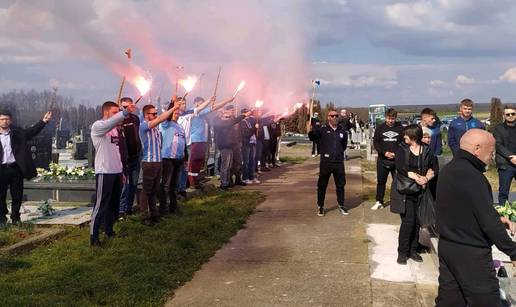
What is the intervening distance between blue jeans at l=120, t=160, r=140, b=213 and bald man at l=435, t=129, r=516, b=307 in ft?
18.9

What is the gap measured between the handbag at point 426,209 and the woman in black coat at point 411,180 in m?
0.04

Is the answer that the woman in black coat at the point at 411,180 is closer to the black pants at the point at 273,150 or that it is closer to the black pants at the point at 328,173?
the black pants at the point at 328,173

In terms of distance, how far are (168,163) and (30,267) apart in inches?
120

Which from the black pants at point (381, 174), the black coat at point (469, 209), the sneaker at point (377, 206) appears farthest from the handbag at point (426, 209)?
the sneaker at point (377, 206)

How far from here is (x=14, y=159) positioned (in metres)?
7.80

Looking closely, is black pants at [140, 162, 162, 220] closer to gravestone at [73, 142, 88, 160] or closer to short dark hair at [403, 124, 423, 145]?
short dark hair at [403, 124, 423, 145]

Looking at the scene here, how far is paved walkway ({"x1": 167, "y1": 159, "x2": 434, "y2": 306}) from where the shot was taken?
503 centimetres

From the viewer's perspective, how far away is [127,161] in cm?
827

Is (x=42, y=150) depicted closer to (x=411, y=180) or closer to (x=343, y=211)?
(x=343, y=211)

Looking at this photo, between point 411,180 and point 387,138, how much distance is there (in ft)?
9.91

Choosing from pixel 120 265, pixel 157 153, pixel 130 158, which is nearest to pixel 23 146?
pixel 130 158

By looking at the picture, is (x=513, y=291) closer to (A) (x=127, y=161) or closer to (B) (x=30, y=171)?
(A) (x=127, y=161)

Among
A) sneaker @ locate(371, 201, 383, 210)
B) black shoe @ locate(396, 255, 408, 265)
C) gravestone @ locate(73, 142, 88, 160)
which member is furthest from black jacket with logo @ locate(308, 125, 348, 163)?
gravestone @ locate(73, 142, 88, 160)

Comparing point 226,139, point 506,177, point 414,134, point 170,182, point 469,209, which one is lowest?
point 170,182
